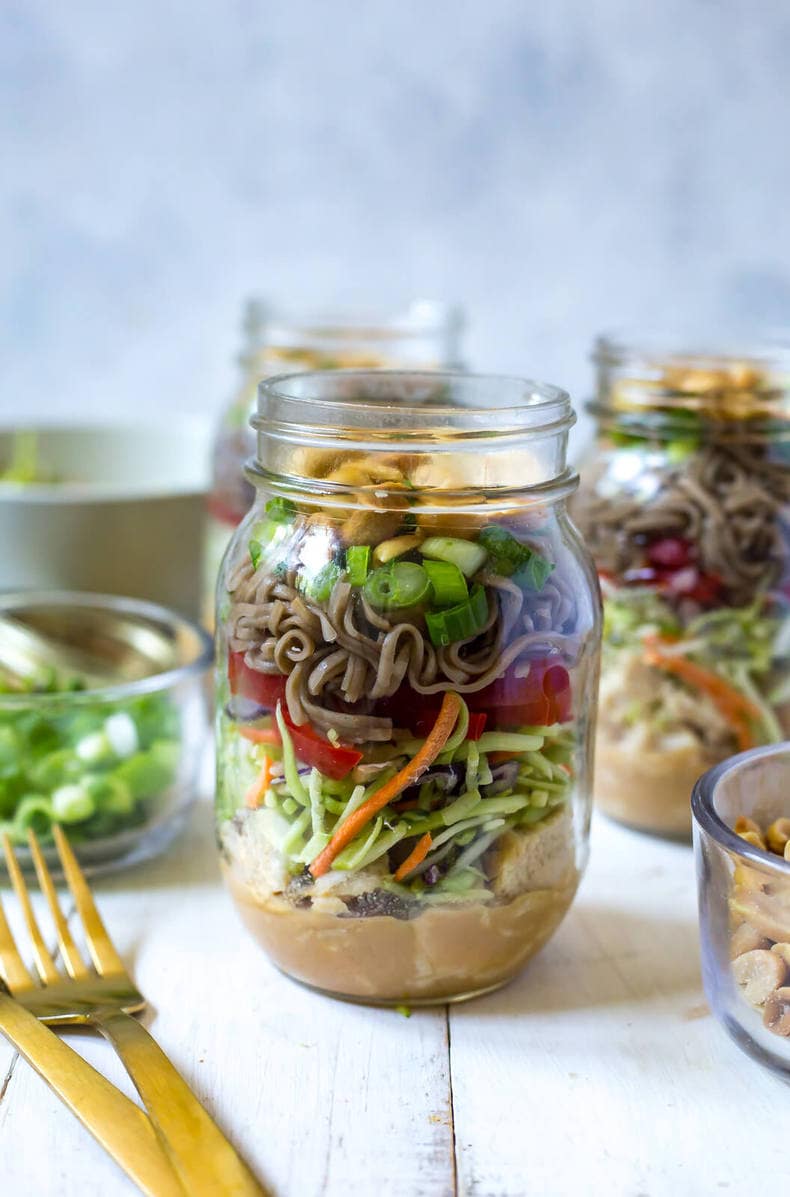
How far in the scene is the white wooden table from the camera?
814mm

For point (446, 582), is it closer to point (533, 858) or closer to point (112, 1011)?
point (533, 858)

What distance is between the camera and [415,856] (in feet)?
3.03

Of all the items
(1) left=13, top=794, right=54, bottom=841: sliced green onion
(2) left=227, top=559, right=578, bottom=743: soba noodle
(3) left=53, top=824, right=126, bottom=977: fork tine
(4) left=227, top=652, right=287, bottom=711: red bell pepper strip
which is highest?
(2) left=227, top=559, right=578, bottom=743: soba noodle

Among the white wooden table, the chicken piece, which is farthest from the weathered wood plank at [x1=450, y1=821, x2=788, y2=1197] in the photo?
the chicken piece

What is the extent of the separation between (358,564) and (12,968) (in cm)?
42

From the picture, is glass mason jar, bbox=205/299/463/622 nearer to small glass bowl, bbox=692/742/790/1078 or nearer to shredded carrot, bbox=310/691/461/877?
shredded carrot, bbox=310/691/461/877

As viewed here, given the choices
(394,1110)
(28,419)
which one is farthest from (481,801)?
(28,419)

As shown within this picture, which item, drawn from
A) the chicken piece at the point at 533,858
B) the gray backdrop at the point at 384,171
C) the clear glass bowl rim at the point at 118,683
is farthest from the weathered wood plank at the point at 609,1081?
the gray backdrop at the point at 384,171

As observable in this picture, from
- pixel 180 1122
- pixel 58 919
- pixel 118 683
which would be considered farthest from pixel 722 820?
pixel 118 683

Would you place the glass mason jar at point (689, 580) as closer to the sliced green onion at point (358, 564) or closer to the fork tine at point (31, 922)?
the sliced green onion at point (358, 564)

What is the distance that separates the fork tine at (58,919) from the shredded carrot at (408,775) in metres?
0.25

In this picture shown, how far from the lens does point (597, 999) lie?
1022 millimetres

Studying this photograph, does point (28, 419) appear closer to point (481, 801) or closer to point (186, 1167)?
point (481, 801)

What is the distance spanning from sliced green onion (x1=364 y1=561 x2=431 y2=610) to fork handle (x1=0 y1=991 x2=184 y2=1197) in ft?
1.21
